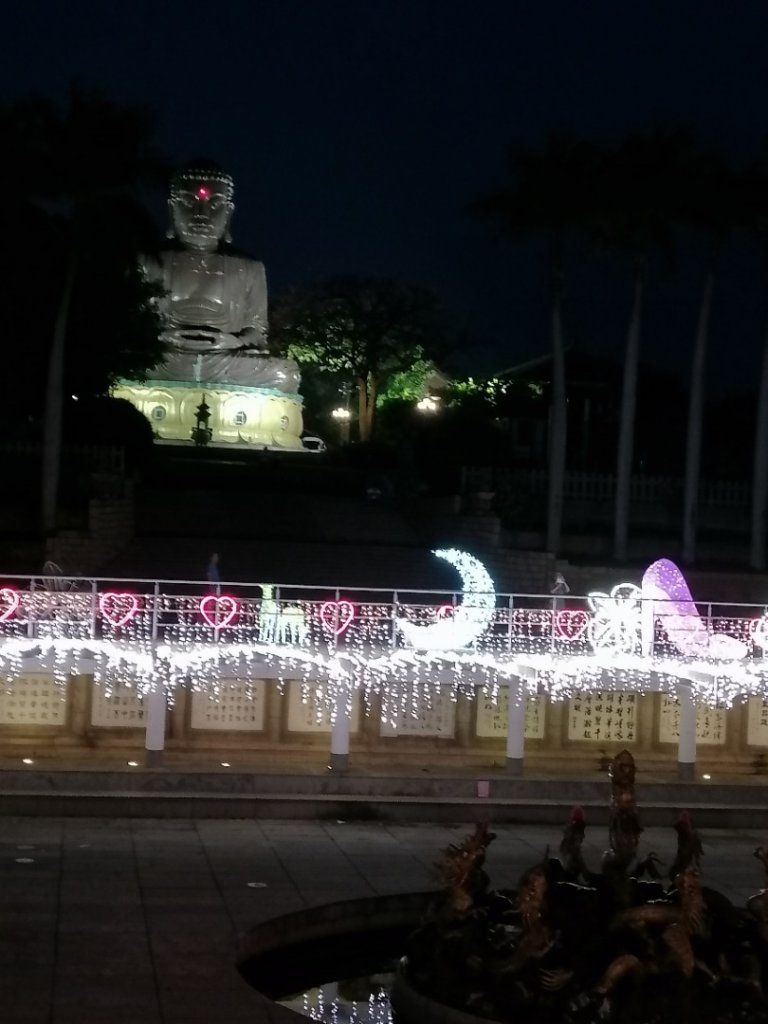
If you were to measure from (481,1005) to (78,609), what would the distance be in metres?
8.66

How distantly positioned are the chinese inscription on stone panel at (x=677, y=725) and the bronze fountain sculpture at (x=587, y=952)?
892 centimetres

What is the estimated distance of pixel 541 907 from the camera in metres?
9.60

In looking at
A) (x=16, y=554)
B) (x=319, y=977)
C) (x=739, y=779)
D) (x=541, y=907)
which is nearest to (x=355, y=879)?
(x=319, y=977)

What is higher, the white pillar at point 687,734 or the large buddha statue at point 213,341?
the large buddha statue at point 213,341

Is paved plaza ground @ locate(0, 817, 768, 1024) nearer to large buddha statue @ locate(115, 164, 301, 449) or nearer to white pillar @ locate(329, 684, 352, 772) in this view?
white pillar @ locate(329, 684, 352, 772)

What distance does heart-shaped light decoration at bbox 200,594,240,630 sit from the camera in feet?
55.9

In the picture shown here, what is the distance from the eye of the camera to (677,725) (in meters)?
19.3

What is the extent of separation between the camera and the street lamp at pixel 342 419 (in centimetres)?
5372

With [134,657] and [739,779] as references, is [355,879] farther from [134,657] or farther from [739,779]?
[739,779]

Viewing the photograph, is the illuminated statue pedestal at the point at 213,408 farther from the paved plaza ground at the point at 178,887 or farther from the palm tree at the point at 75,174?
the paved plaza ground at the point at 178,887

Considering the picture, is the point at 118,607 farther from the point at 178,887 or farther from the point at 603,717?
the point at 603,717

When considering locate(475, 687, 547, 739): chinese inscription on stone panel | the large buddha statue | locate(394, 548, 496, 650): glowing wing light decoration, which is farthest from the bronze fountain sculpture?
the large buddha statue

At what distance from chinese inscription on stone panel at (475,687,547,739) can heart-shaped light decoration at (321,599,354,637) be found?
7.89 ft

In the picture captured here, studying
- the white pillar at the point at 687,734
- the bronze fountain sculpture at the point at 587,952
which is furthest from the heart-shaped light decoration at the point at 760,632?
the bronze fountain sculpture at the point at 587,952
